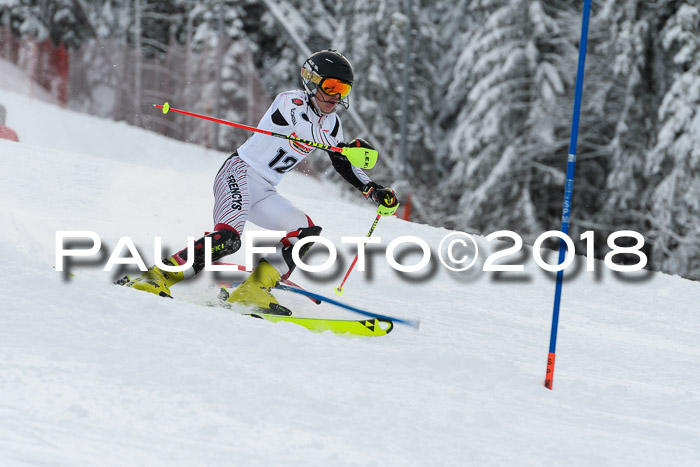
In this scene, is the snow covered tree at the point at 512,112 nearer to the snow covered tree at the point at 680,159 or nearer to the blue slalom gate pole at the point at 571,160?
the snow covered tree at the point at 680,159

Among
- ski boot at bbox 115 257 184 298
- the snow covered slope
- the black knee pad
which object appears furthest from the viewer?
the black knee pad

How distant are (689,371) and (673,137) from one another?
37.7ft

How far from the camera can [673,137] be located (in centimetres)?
1531

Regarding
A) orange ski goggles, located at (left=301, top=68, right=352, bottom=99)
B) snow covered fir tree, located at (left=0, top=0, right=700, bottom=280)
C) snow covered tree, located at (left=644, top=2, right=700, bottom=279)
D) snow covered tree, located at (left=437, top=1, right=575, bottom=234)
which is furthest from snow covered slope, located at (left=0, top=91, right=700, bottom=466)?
snow covered tree, located at (left=437, top=1, right=575, bottom=234)

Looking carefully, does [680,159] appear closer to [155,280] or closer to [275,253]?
[275,253]

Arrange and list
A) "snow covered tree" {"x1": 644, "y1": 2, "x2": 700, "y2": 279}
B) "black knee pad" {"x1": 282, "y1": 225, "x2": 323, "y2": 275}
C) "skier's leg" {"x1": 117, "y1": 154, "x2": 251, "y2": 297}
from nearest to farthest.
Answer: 1. "skier's leg" {"x1": 117, "y1": 154, "x2": 251, "y2": 297}
2. "black knee pad" {"x1": 282, "y1": 225, "x2": 323, "y2": 275}
3. "snow covered tree" {"x1": 644, "y1": 2, "x2": 700, "y2": 279}

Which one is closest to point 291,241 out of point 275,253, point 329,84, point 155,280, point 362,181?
point 275,253

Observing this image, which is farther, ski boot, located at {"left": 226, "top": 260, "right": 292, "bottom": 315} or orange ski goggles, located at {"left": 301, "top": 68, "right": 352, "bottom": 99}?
orange ski goggles, located at {"left": 301, "top": 68, "right": 352, "bottom": 99}

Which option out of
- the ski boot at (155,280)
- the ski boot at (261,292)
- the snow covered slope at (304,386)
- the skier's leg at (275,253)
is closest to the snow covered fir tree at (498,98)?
the snow covered slope at (304,386)

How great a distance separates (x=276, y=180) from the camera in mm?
5102

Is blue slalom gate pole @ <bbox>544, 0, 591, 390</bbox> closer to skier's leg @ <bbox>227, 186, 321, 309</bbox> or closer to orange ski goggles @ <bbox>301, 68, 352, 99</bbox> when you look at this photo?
orange ski goggles @ <bbox>301, 68, 352, 99</bbox>

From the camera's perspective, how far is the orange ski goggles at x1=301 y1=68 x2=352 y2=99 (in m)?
4.78

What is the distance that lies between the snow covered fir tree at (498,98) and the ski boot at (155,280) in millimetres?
12444

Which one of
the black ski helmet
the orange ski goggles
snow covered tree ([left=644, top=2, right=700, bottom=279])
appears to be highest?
the black ski helmet
